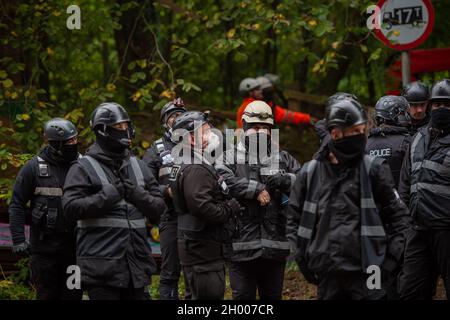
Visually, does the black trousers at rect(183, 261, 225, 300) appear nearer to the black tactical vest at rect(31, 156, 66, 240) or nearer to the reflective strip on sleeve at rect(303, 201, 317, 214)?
the reflective strip on sleeve at rect(303, 201, 317, 214)

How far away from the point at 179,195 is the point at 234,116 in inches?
329

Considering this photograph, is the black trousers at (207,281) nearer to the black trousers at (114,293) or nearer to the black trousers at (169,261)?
the black trousers at (114,293)

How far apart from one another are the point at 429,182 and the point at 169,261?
Answer: 3.00 metres

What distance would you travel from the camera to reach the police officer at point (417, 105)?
8.98 m

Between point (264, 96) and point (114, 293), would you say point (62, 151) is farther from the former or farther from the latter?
point (264, 96)

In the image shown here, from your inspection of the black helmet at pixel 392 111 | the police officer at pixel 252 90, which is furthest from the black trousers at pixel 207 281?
the police officer at pixel 252 90

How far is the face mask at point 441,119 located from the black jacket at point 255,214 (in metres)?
1.49

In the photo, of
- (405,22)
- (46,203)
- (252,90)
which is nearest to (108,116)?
(46,203)

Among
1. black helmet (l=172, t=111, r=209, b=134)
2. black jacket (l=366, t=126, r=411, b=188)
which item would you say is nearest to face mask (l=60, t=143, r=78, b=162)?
black helmet (l=172, t=111, r=209, b=134)

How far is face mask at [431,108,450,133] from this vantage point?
7816mm

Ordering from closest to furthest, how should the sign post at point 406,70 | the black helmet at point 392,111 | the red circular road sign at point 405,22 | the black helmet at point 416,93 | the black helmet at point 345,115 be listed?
the black helmet at point 345,115, the black helmet at point 392,111, the black helmet at point 416,93, the red circular road sign at point 405,22, the sign post at point 406,70

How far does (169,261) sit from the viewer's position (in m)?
8.95

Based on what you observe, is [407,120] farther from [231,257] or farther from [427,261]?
[231,257]

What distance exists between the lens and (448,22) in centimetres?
1348
